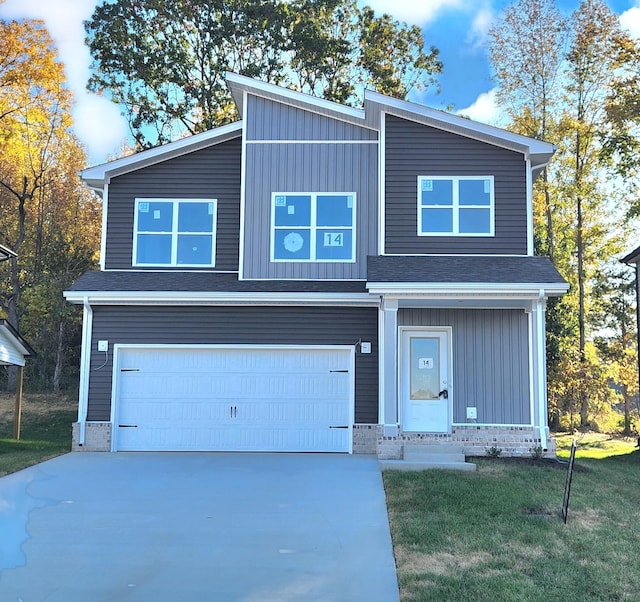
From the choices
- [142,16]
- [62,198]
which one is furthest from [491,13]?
[62,198]

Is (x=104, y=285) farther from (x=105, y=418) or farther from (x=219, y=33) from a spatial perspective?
(x=219, y=33)

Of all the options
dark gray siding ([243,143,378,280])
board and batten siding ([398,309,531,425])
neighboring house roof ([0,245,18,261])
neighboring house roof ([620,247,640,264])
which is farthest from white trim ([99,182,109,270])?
neighboring house roof ([620,247,640,264])

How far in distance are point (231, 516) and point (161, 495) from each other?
57.2 inches

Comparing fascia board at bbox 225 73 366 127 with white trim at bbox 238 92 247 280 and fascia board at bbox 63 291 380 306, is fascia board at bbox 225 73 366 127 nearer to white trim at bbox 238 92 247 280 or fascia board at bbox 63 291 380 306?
white trim at bbox 238 92 247 280

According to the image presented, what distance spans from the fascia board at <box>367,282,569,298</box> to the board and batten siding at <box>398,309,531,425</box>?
3.76ft

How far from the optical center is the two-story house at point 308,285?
1123 cm

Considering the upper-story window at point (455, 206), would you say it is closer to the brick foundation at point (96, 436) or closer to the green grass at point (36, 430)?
the brick foundation at point (96, 436)

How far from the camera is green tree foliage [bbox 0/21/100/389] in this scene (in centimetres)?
2089

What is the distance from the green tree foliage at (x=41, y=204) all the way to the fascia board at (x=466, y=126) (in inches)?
555

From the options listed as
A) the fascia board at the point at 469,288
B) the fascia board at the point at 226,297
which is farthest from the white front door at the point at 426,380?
the fascia board at the point at 469,288

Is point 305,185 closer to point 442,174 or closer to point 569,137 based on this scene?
A: point 442,174

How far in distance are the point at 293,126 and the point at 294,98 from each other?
527 millimetres

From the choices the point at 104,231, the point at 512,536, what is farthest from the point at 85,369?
the point at 512,536

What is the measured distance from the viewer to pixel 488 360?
1122 cm
